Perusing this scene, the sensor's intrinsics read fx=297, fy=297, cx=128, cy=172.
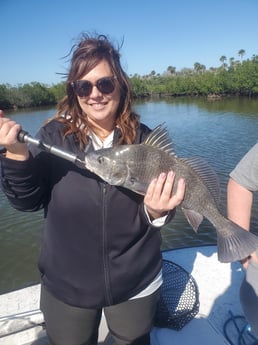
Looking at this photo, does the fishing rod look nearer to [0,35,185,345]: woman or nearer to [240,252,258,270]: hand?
[0,35,185,345]: woman

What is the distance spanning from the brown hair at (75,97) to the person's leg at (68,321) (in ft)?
4.03

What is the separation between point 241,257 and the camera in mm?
2275

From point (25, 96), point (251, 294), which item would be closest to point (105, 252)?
point (251, 294)

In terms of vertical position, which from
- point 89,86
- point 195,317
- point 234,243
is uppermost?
point 89,86

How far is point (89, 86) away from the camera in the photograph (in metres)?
2.15

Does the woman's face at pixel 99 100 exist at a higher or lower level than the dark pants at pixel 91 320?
higher

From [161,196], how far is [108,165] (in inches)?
17.7

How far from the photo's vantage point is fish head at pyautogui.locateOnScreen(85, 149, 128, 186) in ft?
6.86

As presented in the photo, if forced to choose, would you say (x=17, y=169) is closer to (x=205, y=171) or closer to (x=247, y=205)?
(x=205, y=171)

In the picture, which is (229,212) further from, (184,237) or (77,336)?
(184,237)

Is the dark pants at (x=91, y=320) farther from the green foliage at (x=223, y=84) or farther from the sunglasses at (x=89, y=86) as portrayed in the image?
the green foliage at (x=223, y=84)

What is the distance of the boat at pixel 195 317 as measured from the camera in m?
3.08

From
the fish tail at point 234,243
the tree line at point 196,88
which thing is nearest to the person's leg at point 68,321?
the fish tail at point 234,243

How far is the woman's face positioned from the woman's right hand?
54 centimetres
